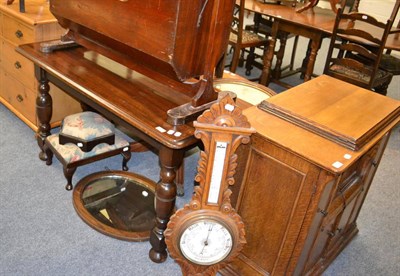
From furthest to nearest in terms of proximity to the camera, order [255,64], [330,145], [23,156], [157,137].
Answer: [255,64]
[23,156]
[157,137]
[330,145]

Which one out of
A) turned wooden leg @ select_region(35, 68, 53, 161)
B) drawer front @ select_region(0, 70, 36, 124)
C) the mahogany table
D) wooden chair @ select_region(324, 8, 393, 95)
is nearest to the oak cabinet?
the mahogany table

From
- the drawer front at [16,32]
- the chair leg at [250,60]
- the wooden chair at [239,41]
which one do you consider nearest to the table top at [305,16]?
the wooden chair at [239,41]

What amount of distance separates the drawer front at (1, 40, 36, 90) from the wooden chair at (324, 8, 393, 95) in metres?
2.38

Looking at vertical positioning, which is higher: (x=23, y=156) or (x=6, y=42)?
(x=6, y=42)

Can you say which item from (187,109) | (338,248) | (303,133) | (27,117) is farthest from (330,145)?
(27,117)

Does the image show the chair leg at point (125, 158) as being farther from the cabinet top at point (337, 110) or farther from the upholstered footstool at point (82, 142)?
the cabinet top at point (337, 110)

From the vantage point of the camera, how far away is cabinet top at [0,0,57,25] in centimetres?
246

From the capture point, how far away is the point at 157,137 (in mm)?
1579

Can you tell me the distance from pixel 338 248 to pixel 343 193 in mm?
550

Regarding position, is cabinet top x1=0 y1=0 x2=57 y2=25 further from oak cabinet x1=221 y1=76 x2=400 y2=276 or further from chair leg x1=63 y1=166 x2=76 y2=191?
oak cabinet x1=221 y1=76 x2=400 y2=276

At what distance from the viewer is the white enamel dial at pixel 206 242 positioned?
1.47 meters

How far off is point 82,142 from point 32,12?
980mm

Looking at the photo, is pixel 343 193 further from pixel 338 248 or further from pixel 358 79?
pixel 358 79

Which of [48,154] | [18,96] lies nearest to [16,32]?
[18,96]
